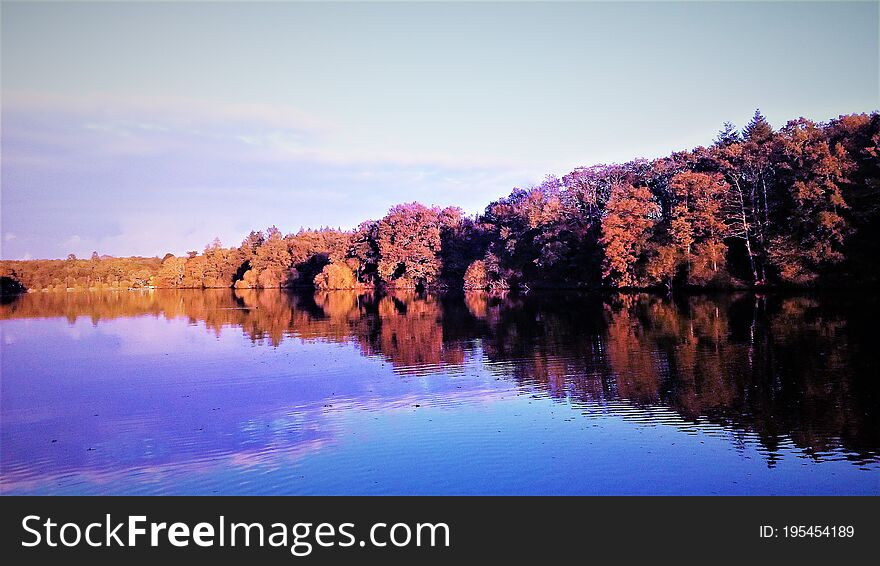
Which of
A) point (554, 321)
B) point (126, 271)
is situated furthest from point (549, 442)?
point (126, 271)

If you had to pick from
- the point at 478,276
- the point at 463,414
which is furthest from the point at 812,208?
the point at 463,414

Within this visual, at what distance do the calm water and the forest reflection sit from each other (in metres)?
0.10

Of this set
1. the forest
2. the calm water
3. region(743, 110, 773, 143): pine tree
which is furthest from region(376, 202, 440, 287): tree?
the calm water

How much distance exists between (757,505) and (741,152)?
2219 inches

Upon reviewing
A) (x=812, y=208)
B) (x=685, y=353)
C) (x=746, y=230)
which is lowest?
(x=685, y=353)

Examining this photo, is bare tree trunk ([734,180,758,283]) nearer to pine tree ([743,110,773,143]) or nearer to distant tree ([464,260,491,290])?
pine tree ([743,110,773,143])

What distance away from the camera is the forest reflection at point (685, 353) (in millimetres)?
13078

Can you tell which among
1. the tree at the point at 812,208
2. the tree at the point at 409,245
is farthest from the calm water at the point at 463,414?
the tree at the point at 409,245

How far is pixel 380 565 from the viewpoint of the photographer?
304 inches

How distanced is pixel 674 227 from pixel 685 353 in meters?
39.5

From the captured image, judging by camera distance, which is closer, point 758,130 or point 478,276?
point 758,130

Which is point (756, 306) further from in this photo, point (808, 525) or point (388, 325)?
point (808, 525)

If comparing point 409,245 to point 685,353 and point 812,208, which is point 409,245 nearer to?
point 812,208

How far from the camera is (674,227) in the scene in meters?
58.1
